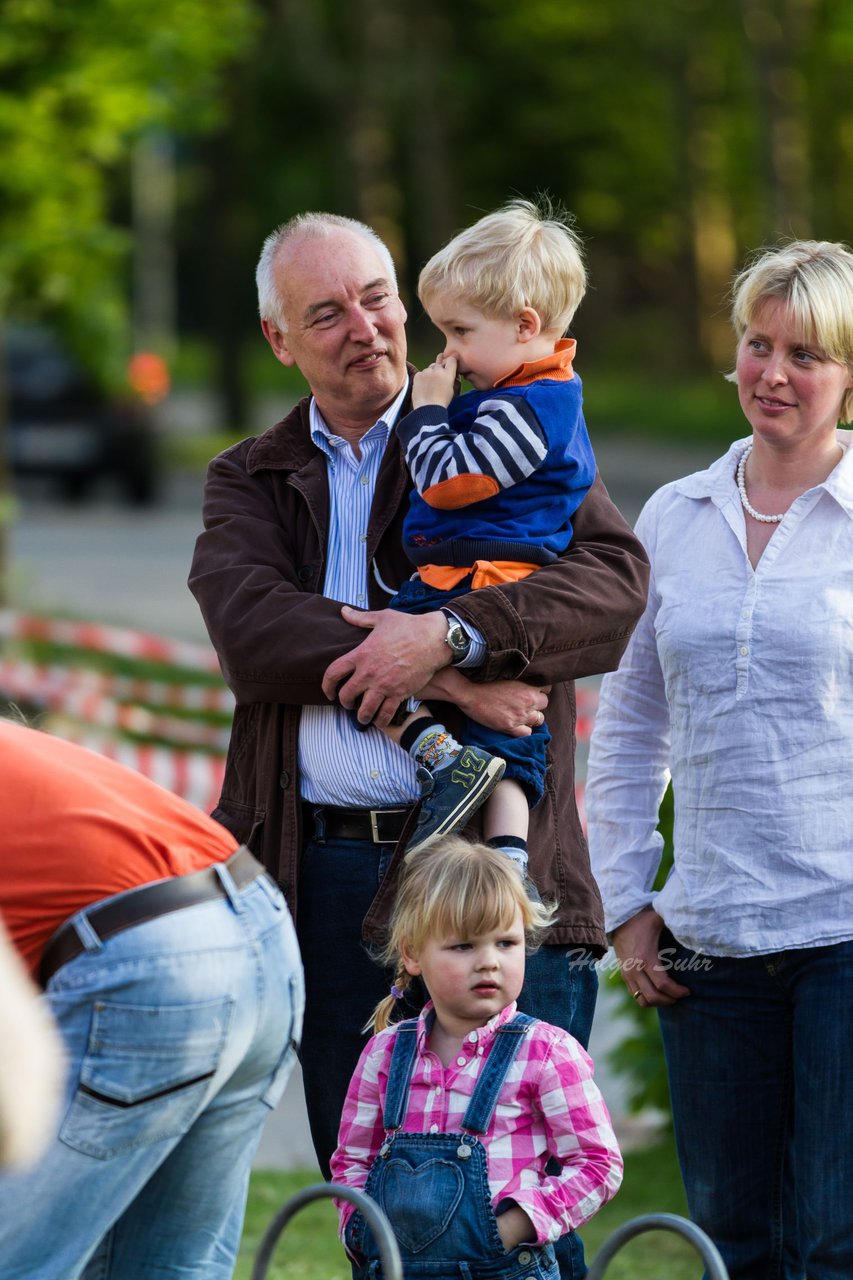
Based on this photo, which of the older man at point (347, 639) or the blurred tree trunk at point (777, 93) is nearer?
the older man at point (347, 639)

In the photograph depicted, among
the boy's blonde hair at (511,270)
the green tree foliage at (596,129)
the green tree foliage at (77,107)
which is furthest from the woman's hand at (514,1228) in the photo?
the green tree foliage at (596,129)

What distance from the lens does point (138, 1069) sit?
2572 mm

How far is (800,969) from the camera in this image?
3445 millimetres

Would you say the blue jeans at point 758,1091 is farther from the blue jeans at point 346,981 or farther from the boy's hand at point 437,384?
the boy's hand at point 437,384

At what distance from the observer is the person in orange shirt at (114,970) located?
2.55m

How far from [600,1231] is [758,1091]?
277 cm

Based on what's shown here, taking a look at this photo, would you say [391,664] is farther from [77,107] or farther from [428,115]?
[428,115]

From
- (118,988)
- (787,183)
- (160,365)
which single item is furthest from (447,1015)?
(787,183)

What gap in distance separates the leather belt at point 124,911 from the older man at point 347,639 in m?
0.77

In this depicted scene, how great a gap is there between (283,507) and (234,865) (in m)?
1.11

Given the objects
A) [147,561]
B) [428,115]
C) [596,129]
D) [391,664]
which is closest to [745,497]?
[391,664]

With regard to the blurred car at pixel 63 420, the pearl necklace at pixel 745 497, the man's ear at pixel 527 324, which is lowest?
the pearl necklace at pixel 745 497

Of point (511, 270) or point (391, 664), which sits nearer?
point (391, 664)

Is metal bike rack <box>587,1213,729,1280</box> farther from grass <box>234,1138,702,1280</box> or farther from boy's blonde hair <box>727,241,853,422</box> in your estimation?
grass <box>234,1138,702,1280</box>
